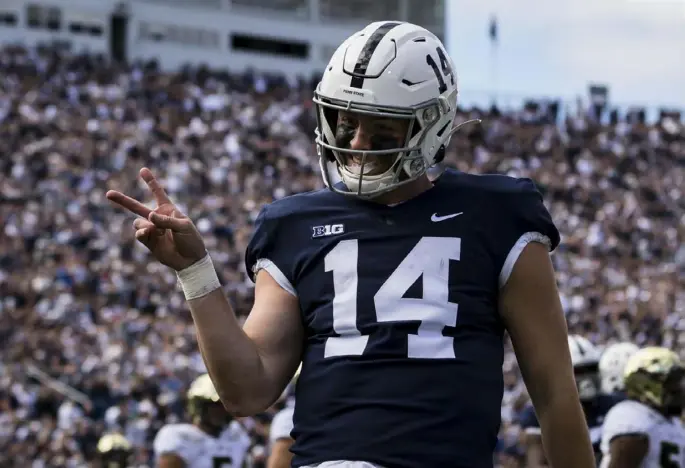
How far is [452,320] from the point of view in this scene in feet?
9.21

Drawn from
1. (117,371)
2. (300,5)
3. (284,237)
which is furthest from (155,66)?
(284,237)

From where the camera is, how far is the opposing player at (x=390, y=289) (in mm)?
2760

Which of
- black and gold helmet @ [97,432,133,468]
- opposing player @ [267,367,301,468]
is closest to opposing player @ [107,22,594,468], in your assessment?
opposing player @ [267,367,301,468]

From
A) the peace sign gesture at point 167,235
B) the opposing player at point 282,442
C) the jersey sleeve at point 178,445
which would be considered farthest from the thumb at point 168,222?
the jersey sleeve at point 178,445

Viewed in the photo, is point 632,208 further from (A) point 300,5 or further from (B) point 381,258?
(B) point 381,258

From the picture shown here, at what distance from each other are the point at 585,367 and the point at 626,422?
3.26ft

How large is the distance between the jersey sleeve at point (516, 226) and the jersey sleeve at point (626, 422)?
9.99 ft

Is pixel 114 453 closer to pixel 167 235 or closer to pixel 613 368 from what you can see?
pixel 613 368

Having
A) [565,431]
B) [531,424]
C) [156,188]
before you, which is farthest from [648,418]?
[156,188]

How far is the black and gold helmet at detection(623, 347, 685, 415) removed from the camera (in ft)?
20.1

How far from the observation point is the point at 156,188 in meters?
2.81

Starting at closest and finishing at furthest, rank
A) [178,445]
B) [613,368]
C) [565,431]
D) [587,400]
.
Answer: [565,431], [587,400], [613,368], [178,445]

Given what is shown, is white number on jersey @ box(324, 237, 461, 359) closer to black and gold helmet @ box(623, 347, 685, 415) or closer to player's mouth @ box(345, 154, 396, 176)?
player's mouth @ box(345, 154, 396, 176)

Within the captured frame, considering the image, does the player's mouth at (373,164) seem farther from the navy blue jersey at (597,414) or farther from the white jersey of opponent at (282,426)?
the white jersey of opponent at (282,426)
